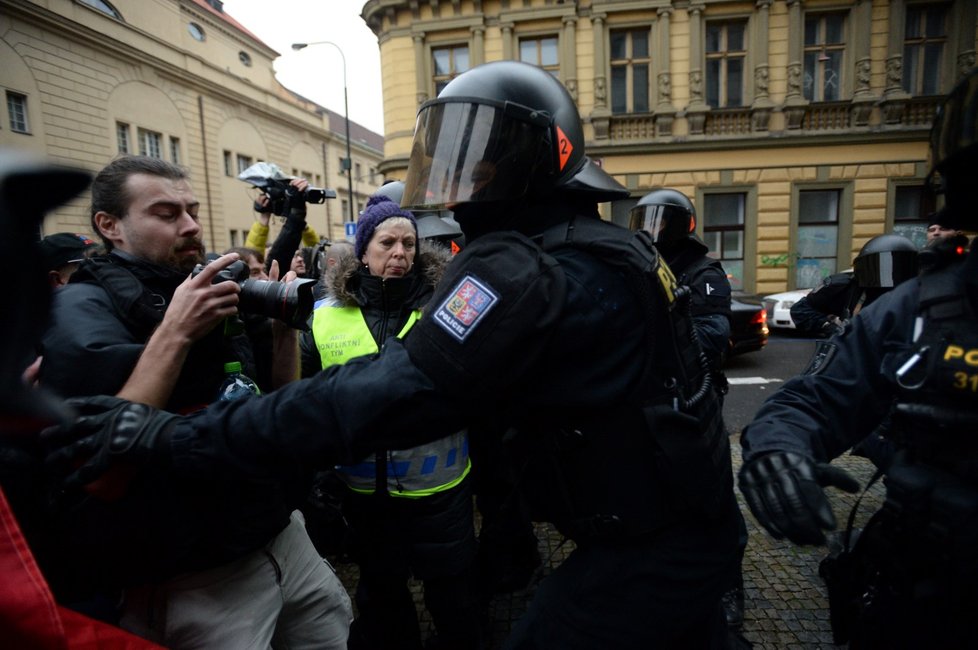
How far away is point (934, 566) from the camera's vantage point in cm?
117

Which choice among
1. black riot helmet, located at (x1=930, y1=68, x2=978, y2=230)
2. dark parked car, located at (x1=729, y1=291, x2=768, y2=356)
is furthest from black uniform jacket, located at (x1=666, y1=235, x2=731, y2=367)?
dark parked car, located at (x1=729, y1=291, x2=768, y2=356)

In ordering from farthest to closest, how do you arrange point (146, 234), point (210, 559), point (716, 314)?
1. point (716, 314)
2. point (146, 234)
3. point (210, 559)

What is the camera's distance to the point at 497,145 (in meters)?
1.32

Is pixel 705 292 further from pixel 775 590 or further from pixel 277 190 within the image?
pixel 277 190

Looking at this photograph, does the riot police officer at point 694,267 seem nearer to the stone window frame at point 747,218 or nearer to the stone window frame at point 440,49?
the stone window frame at point 747,218

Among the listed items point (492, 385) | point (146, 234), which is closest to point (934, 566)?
point (492, 385)

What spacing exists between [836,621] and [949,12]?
17159 mm

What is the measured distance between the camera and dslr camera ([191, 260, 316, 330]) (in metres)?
1.43

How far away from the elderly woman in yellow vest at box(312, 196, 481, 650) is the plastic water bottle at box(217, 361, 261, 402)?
0.63m

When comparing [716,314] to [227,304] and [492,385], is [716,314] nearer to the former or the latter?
[492,385]

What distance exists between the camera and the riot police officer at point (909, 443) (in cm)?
113

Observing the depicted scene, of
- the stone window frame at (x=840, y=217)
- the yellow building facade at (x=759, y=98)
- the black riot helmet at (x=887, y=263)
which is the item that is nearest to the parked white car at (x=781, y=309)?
the yellow building facade at (x=759, y=98)

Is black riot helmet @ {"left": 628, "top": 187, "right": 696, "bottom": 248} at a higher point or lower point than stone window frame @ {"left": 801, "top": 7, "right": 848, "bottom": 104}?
lower

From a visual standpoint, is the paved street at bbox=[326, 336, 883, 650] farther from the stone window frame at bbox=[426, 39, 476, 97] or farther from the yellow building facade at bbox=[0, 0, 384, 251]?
the stone window frame at bbox=[426, 39, 476, 97]
